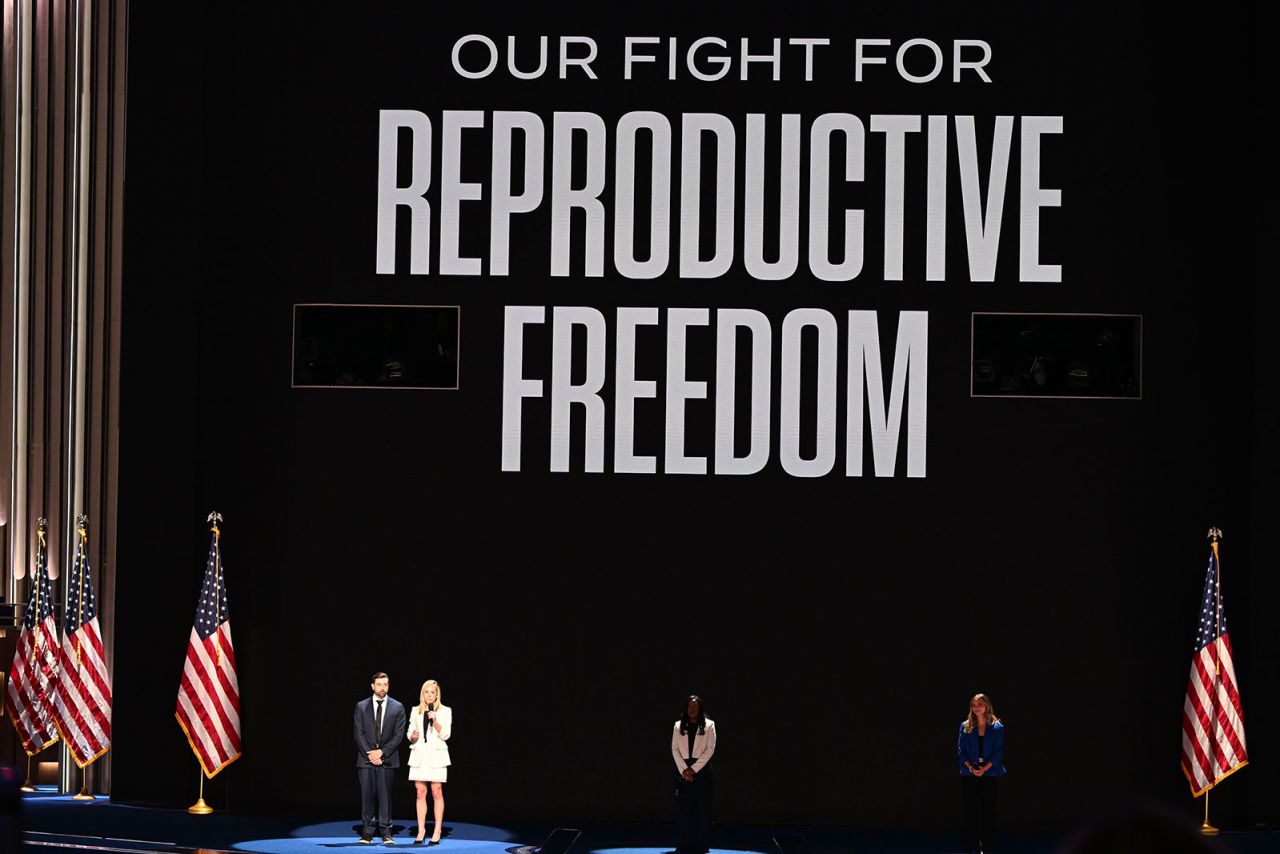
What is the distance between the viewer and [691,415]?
12.7 meters

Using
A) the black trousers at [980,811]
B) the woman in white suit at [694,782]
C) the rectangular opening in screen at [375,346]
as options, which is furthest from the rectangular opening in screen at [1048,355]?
the rectangular opening in screen at [375,346]

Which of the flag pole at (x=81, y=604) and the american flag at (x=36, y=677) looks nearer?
the flag pole at (x=81, y=604)

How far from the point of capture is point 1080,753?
12.5 metres

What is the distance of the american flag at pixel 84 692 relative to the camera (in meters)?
12.8

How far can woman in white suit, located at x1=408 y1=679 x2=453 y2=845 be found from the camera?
459 inches

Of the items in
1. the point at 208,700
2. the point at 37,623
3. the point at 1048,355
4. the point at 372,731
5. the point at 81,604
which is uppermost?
the point at 1048,355

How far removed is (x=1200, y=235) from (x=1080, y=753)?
13.6ft

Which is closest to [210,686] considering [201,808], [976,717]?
[201,808]

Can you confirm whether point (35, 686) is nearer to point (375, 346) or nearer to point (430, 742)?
point (430, 742)

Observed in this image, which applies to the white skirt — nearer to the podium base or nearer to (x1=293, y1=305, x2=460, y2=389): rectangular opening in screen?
the podium base

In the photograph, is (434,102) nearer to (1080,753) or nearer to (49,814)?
(49,814)

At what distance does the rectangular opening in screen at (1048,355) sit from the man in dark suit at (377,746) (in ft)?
16.6

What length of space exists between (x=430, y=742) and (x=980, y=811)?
154 inches

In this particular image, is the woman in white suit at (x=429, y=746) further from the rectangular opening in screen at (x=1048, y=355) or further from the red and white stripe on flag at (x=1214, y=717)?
the red and white stripe on flag at (x=1214, y=717)
